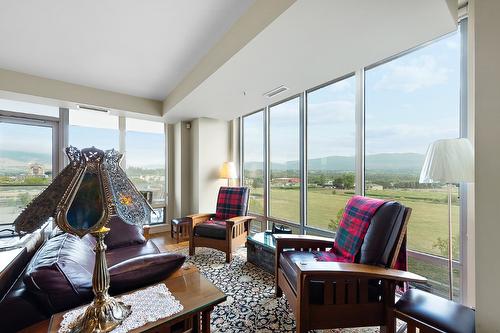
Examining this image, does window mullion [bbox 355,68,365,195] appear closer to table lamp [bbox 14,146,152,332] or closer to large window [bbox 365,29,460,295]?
large window [bbox 365,29,460,295]

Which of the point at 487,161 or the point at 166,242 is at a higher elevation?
the point at 487,161

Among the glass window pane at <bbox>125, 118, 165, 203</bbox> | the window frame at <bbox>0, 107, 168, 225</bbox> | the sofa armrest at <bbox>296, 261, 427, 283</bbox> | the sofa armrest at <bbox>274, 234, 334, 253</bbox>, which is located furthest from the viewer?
the glass window pane at <bbox>125, 118, 165, 203</bbox>

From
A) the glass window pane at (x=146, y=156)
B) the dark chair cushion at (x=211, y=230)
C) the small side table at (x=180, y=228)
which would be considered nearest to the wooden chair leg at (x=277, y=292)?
the dark chair cushion at (x=211, y=230)

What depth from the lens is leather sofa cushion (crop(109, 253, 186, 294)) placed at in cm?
112

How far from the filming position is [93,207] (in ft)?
2.70

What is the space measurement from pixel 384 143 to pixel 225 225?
2299mm

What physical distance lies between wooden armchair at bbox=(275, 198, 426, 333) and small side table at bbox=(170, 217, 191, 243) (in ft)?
8.22

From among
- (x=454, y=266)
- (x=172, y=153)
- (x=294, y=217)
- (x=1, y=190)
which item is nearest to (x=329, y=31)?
(x=454, y=266)

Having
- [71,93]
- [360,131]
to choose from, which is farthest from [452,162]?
[71,93]

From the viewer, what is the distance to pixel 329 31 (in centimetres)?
177

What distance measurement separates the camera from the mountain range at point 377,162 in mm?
2246

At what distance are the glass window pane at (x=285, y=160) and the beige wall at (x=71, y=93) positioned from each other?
2.26 metres

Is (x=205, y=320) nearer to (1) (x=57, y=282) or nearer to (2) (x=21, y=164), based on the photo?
(1) (x=57, y=282)

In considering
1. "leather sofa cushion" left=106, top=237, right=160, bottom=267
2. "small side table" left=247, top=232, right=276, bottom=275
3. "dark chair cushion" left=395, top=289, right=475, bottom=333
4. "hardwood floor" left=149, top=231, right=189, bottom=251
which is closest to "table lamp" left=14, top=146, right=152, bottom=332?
"leather sofa cushion" left=106, top=237, right=160, bottom=267
